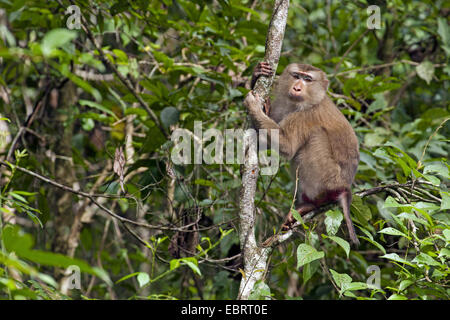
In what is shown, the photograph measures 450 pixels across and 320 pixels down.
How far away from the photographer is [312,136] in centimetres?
500

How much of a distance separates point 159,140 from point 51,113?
8.90ft

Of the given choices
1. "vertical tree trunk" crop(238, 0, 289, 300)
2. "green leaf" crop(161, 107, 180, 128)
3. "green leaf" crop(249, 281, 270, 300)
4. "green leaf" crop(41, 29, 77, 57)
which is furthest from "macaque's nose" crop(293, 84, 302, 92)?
"green leaf" crop(41, 29, 77, 57)

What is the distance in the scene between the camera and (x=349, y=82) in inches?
206

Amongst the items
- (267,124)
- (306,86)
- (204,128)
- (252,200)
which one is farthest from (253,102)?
(204,128)

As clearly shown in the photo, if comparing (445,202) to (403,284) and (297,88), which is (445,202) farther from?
(297,88)

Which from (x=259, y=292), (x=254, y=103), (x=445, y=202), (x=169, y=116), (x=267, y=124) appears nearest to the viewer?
(x=259, y=292)

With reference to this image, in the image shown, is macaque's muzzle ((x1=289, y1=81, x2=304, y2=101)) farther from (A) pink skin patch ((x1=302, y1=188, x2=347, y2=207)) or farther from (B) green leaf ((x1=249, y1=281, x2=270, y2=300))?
(B) green leaf ((x1=249, y1=281, x2=270, y2=300))

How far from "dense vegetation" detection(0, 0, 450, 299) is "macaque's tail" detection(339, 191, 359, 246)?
0.07 metres

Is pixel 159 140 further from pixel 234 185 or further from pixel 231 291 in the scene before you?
pixel 231 291

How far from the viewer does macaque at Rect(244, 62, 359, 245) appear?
15.1ft

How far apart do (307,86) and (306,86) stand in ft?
0.04

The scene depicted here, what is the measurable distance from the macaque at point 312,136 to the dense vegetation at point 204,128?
9.9 inches

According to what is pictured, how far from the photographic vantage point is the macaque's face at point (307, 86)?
5120mm
